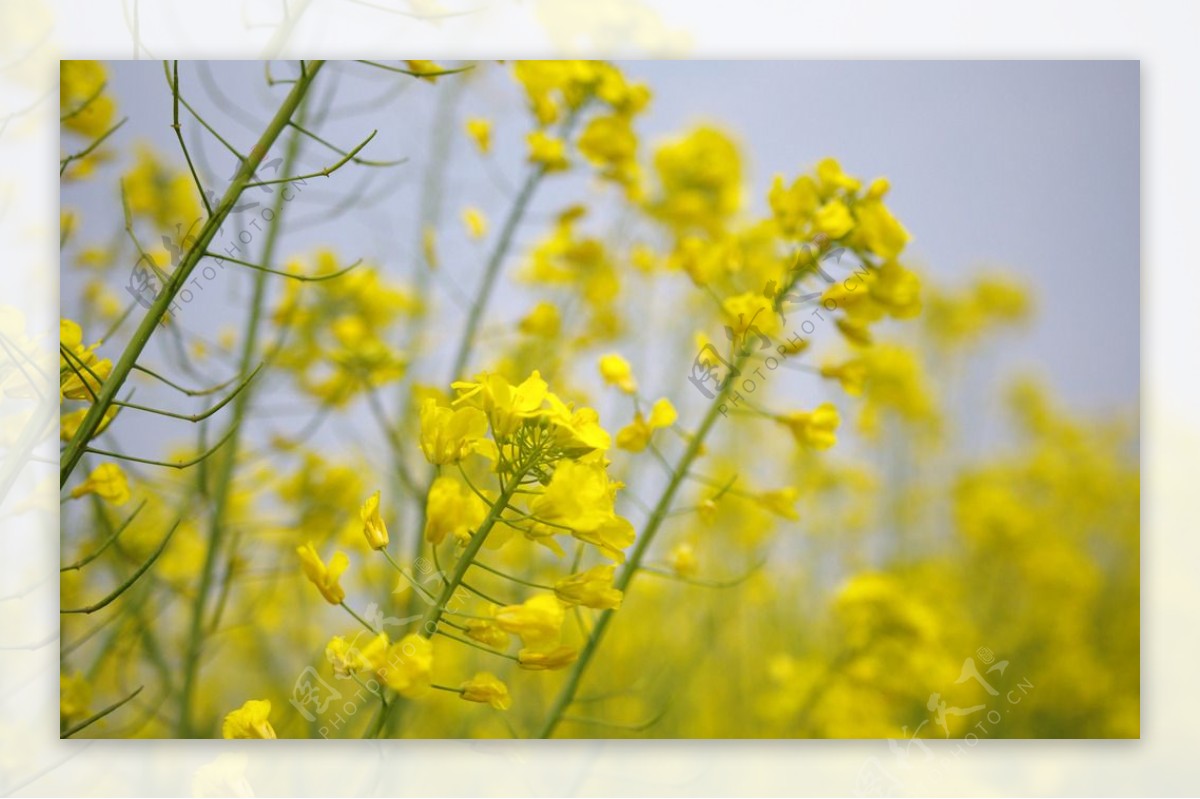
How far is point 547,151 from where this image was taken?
140 centimetres

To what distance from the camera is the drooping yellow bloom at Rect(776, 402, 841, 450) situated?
1229 millimetres

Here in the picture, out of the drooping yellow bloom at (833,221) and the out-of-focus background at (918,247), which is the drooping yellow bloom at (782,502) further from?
the out-of-focus background at (918,247)

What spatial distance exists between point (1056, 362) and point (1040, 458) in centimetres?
20

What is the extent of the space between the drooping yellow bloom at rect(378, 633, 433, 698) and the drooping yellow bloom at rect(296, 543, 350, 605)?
0.09 metres

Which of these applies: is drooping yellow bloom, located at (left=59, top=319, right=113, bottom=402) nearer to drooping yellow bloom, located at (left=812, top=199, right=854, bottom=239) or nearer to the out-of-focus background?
the out-of-focus background

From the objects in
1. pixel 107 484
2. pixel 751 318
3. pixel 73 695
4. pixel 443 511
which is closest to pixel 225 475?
pixel 107 484

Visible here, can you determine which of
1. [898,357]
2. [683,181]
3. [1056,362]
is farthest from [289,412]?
[1056,362]

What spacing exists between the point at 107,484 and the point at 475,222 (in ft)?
1.97

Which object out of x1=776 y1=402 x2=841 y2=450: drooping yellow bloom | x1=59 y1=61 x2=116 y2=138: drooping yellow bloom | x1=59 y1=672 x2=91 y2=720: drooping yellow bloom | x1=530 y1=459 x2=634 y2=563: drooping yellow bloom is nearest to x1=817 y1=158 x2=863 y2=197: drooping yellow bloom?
x1=776 y1=402 x2=841 y2=450: drooping yellow bloom

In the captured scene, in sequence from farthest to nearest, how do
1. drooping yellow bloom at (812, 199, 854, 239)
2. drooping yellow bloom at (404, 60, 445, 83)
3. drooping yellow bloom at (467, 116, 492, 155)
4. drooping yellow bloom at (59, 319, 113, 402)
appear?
drooping yellow bloom at (467, 116, 492, 155) < drooping yellow bloom at (812, 199, 854, 239) < drooping yellow bloom at (404, 60, 445, 83) < drooping yellow bloom at (59, 319, 113, 402)

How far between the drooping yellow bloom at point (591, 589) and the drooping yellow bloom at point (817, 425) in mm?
412

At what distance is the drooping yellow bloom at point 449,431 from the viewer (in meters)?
0.88

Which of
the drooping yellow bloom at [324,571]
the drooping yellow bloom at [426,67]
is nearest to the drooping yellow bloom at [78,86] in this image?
the drooping yellow bloom at [426,67]

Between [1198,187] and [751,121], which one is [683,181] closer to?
[751,121]
